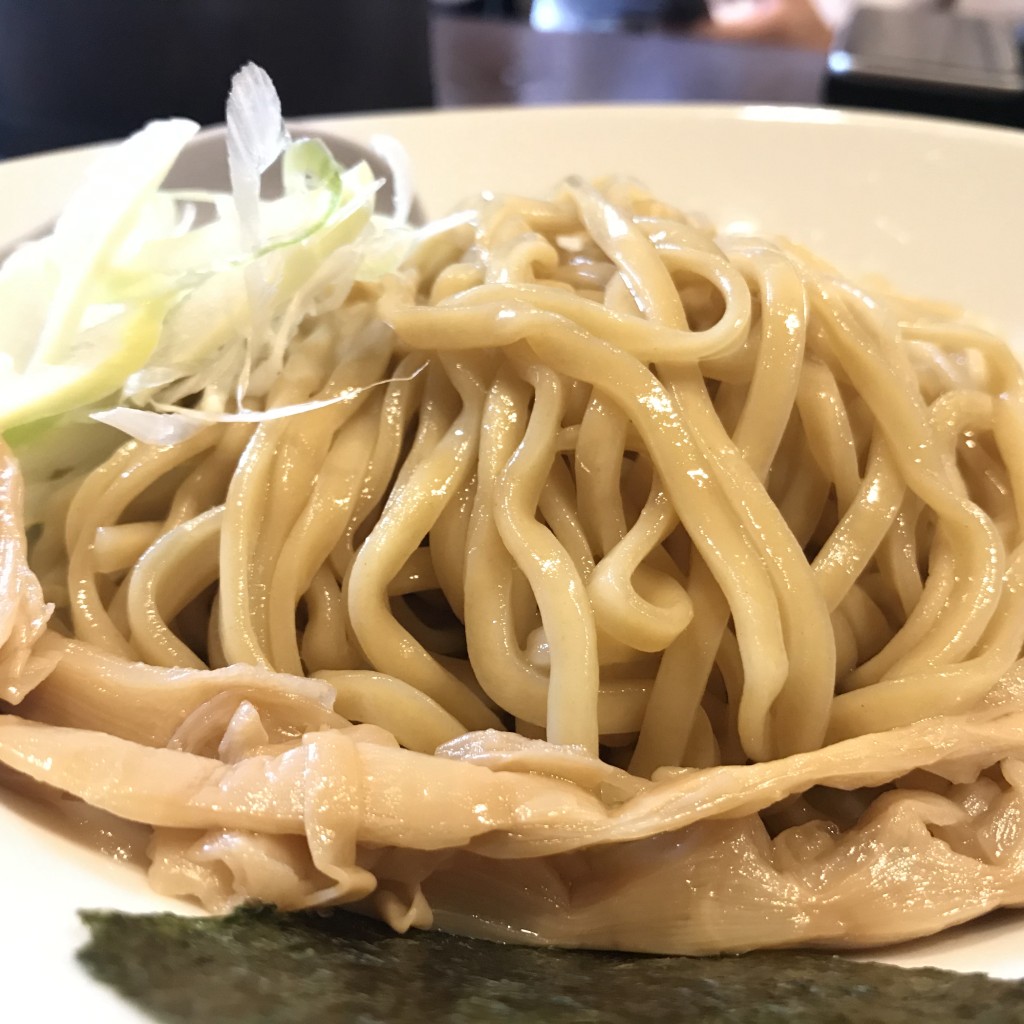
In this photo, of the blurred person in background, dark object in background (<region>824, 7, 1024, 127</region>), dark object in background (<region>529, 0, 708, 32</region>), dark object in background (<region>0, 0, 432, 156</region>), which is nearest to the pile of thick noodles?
dark object in background (<region>0, 0, 432, 156</region>)

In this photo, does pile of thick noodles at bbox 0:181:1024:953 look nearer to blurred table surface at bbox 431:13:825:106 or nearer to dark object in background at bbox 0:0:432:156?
dark object in background at bbox 0:0:432:156

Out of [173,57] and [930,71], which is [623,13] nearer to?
[930,71]

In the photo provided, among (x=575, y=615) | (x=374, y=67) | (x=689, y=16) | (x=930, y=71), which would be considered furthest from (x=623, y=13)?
(x=575, y=615)

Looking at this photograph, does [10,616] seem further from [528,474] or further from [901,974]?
[901,974]

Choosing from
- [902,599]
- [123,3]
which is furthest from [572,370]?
[123,3]

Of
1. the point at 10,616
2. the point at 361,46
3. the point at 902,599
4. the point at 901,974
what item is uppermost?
the point at 361,46

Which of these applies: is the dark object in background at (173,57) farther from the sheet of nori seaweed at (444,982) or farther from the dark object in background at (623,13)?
the dark object in background at (623,13)
